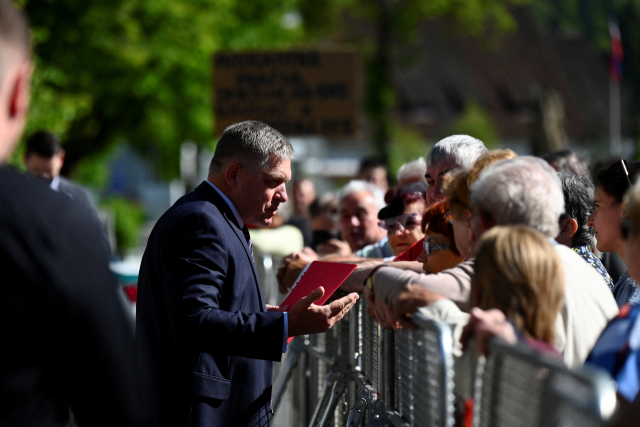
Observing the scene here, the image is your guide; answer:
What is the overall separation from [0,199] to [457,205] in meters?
1.71

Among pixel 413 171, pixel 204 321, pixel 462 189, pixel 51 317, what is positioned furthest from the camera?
pixel 413 171

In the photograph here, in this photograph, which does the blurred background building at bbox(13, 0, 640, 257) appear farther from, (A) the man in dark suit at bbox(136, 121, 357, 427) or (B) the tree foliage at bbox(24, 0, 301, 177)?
(A) the man in dark suit at bbox(136, 121, 357, 427)

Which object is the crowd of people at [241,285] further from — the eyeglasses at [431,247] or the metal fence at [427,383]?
the metal fence at [427,383]

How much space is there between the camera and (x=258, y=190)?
3451 millimetres

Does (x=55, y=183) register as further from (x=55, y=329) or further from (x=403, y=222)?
(x=55, y=329)

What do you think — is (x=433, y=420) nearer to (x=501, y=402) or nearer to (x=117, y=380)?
(x=501, y=402)

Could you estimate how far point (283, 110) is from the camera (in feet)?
32.7

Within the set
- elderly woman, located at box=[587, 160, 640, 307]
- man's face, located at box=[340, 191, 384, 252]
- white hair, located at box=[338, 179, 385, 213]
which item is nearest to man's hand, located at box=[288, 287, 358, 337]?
elderly woman, located at box=[587, 160, 640, 307]

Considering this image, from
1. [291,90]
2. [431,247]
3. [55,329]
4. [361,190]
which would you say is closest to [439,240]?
[431,247]

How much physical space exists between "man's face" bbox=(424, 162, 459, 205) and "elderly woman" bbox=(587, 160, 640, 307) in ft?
2.40

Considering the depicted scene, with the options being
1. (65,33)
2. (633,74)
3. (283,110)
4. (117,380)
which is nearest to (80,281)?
(117,380)

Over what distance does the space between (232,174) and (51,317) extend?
6.26ft

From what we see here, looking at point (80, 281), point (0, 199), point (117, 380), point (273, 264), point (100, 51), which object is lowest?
point (273, 264)

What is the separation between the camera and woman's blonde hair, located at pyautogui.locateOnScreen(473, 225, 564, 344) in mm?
2256
